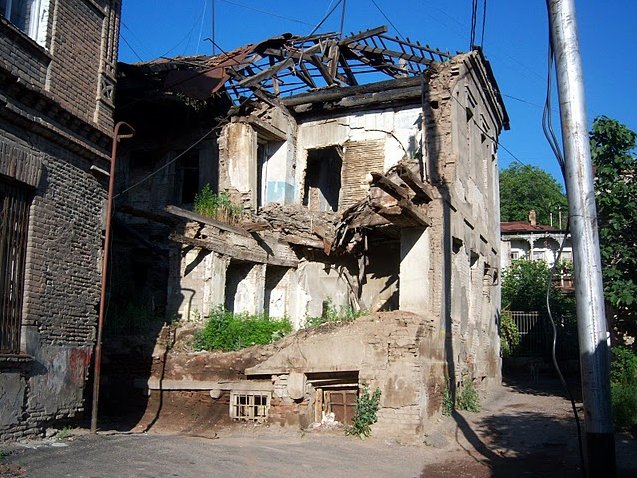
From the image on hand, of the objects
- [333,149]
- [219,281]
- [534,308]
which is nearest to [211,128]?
[333,149]

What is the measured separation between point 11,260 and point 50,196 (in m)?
1.23

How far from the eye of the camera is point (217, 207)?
17141 mm

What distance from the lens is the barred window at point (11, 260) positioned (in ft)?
30.1

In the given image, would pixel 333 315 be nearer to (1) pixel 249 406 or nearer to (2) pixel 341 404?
(2) pixel 341 404

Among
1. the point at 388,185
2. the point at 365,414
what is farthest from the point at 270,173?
the point at 365,414

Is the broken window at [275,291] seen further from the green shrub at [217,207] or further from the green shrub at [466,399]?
the green shrub at [466,399]

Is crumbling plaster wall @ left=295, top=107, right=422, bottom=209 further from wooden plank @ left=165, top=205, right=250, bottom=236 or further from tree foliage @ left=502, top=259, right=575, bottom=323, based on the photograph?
tree foliage @ left=502, top=259, right=575, bottom=323

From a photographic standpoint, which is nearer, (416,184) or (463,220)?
(416,184)

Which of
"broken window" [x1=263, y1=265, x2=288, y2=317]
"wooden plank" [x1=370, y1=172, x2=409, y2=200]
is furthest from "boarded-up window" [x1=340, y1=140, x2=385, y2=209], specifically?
"wooden plank" [x1=370, y1=172, x2=409, y2=200]

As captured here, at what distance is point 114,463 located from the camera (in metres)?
8.48

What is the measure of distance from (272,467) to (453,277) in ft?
24.7

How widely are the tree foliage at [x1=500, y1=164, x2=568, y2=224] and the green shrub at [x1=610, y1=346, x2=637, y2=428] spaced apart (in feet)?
116

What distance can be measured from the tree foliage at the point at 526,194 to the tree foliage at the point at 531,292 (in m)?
20.1

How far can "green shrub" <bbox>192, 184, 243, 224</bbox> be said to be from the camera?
17.0 meters
